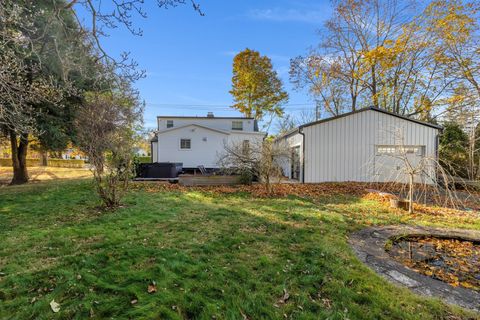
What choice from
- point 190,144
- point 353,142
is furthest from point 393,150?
point 190,144

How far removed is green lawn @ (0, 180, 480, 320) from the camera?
230cm

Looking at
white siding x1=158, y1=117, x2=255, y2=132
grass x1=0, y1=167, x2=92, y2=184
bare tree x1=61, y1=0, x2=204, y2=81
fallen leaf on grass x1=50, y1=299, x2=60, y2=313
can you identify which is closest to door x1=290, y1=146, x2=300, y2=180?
white siding x1=158, y1=117, x2=255, y2=132

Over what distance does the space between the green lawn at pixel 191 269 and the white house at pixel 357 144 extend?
6424 mm

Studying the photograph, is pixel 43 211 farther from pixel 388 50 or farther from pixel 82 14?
pixel 388 50

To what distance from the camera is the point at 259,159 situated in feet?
31.5

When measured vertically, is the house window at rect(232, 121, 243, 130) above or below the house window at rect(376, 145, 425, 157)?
above

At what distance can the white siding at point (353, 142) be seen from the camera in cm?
1212

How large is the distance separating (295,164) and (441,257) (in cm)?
973

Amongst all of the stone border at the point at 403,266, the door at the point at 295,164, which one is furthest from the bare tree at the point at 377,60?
the stone border at the point at 403,266

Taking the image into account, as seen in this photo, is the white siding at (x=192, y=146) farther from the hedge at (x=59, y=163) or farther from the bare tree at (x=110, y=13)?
the hedge at (x=59, y=163)

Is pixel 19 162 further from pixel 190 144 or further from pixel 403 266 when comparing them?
pixel 403 266

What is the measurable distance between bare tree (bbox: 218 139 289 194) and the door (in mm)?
2295

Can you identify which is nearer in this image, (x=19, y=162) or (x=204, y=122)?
(x=19, y=162)

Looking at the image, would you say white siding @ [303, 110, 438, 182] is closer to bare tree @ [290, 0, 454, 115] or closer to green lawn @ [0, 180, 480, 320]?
bare tree @ [290, 0, 454, 115]
